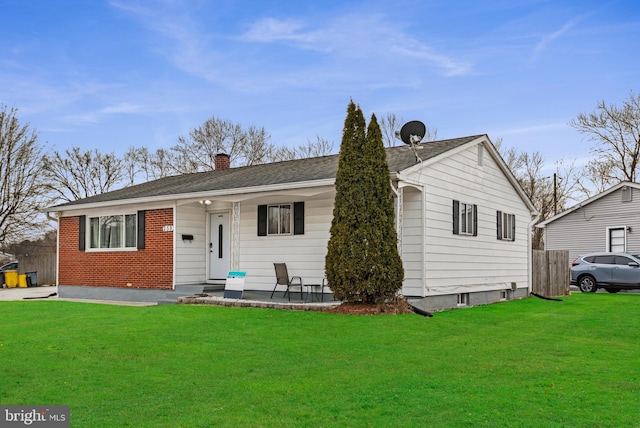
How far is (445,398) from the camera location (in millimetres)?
5559

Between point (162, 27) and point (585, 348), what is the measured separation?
1301cm

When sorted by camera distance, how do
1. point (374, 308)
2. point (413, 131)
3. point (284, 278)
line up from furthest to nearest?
point (284, 278) < point (413, 131) < point (374, 308)

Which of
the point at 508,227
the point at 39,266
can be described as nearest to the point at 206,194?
the point at 508,227

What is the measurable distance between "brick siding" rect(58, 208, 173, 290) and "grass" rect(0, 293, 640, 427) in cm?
A: 423

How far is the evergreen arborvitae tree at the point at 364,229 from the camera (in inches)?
474

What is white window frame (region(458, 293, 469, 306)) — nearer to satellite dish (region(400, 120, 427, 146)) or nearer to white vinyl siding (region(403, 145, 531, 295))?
white vinyl siding (region(403, 145, 531, 295))

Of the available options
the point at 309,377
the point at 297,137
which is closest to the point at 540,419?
the point at 309,377

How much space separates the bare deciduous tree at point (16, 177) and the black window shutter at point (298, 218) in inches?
861

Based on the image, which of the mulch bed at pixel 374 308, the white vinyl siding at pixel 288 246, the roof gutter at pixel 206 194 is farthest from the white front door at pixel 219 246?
the mulch bed at pixel 374 308

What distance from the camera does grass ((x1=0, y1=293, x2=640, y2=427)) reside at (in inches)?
200

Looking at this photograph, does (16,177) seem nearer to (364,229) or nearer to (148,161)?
(148,161)

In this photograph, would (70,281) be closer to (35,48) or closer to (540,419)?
(35,48)

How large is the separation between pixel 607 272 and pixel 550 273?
9.21 ft

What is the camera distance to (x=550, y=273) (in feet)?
67.1
